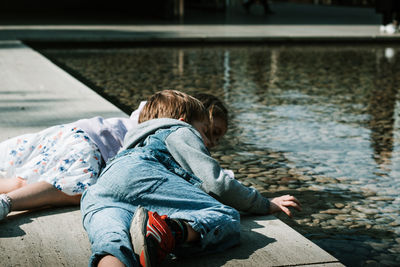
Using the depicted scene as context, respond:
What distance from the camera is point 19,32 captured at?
1296cm

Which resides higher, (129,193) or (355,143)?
(129,193)

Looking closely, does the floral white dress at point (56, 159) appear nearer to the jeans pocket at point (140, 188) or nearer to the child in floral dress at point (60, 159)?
the child in floral dress at point (60, 159)

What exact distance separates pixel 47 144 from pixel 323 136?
268 cm

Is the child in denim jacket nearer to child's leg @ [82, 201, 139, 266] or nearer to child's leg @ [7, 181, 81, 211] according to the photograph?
child's leg @ [82, 201, 139, 266]

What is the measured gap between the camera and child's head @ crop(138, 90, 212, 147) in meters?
2.74

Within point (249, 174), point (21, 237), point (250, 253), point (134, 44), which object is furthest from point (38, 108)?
point (134, 44)

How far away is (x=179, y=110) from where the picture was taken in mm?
2732

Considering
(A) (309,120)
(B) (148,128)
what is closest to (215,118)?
(B) (148,128)

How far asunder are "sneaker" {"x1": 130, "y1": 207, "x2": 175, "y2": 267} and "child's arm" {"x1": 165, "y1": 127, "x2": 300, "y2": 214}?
0.40 metres

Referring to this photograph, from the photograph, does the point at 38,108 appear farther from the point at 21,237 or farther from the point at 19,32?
the point at 19,32

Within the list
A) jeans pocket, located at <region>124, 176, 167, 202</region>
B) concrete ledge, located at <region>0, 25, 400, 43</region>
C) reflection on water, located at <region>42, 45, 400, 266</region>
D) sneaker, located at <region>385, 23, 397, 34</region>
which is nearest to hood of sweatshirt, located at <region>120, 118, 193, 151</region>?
jeans pocket, located at <region>124, 176, 167, 202</region>

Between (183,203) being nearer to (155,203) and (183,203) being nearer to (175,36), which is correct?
(155,203)

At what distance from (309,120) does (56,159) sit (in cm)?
322

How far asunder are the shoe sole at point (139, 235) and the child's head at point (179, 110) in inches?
28.6
